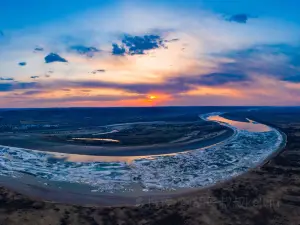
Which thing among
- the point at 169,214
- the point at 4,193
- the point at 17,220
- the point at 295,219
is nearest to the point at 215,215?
the point at 169,214

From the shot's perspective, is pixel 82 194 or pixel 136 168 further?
pixel 136 168

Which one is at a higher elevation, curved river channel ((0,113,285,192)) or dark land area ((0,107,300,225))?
curved river channel ((0,113,285,192))

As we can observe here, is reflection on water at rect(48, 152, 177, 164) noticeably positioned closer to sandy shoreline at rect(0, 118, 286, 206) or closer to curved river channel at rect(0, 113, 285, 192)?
curved river channel at rect(0, 113, 285, 192)

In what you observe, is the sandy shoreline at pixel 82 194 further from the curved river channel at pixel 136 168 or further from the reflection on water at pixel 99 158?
the reflection on water at pixel 99 158

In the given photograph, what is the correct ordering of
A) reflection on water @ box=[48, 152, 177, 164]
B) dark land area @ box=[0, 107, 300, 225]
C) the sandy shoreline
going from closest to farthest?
dark land area @ box=[0, 107, 300, 225] < the sandy shoreline < reflection on water @ box=[48, 152, 177, 164]

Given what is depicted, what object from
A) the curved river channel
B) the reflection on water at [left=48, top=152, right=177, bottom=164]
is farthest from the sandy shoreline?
the reflection on water at [left=48, top=152, right=177, bottom=164]

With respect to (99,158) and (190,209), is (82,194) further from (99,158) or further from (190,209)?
(99,158)

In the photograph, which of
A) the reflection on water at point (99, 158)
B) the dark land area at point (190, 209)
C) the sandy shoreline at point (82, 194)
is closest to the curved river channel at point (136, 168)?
the reflection on water at point (99, 158)

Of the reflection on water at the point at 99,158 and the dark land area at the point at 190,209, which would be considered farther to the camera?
the reflection on water at the point at 99,158

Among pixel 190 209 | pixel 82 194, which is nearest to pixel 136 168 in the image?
pixel 82 194
